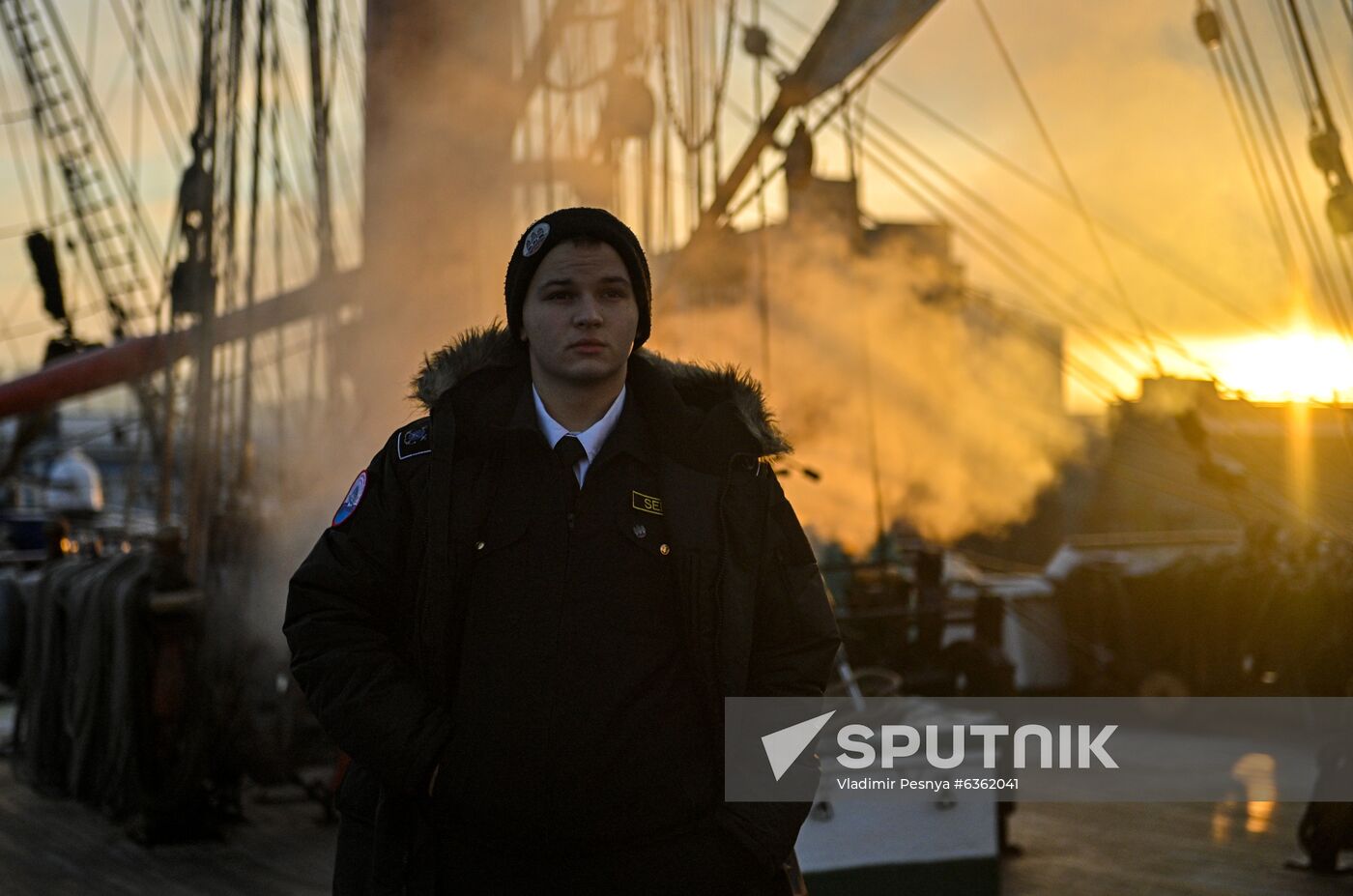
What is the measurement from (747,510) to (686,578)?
0.58 feet

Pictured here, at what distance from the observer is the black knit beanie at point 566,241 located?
2297mm

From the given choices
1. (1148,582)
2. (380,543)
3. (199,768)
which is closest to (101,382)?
(199,768)

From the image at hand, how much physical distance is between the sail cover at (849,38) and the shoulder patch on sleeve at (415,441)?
6.53 m

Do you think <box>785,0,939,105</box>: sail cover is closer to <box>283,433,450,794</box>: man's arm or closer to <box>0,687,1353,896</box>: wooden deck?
<box>0,687,1353,896</box>: wooden deck

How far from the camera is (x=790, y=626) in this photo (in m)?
2.34

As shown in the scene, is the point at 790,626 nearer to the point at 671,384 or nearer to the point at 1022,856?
the point at 671,384

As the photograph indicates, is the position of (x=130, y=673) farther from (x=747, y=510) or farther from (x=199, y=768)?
(x=747, y=510)

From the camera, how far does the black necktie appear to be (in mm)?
2245

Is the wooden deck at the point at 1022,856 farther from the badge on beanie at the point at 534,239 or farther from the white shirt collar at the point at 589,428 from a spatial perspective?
→ the badge on beanie at the point at 534,239

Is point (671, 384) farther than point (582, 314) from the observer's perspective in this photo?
Yes

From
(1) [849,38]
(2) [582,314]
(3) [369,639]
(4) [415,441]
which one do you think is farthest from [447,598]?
(1) [849,38]

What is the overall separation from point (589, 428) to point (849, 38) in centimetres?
673

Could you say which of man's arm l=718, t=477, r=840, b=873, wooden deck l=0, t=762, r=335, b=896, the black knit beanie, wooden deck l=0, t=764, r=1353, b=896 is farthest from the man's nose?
wooden deck l=0, t=762, r=335, b=896

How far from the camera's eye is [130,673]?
754cm
